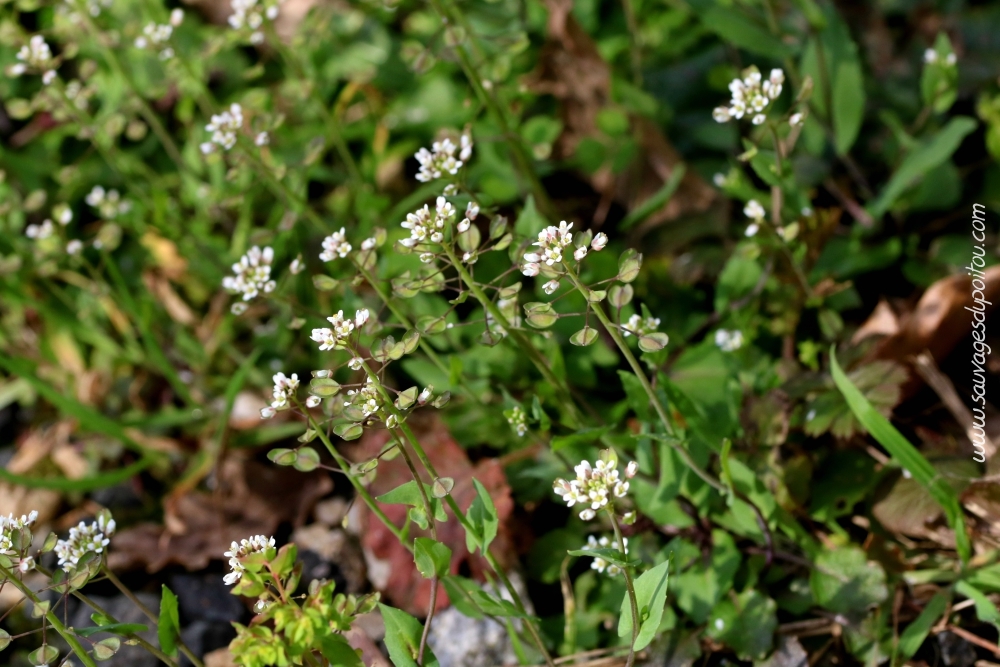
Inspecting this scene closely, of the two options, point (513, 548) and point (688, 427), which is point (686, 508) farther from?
point (513, 548)

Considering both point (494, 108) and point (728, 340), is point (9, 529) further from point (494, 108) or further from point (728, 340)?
point (728, 340)

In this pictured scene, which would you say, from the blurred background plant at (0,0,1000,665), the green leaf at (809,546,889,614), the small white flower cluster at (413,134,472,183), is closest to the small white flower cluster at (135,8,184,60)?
the blurred background plant at (0,0,1000,665)

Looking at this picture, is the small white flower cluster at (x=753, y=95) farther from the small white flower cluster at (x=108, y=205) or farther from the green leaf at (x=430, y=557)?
the small white flower cluster at (x=108, y=205)

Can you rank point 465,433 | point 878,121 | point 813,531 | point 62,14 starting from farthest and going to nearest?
point 878,121
point 62,14
point 465,433
point 813,531

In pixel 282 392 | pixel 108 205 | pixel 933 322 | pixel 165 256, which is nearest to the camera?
pixel 282 392

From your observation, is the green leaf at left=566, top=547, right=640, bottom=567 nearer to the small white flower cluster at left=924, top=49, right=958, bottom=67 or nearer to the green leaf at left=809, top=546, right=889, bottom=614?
the green leaf at left=809, top=546, right=889, bottom=614

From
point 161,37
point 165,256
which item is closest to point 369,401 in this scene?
point 161,37

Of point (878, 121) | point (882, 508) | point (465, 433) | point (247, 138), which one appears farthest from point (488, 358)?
point (878, 121)
